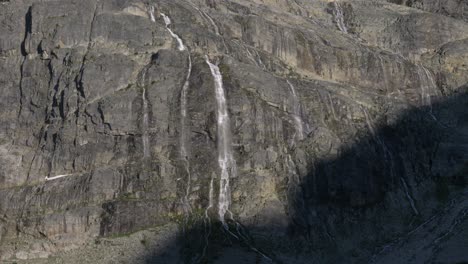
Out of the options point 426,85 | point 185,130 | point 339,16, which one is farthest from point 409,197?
point 339,16

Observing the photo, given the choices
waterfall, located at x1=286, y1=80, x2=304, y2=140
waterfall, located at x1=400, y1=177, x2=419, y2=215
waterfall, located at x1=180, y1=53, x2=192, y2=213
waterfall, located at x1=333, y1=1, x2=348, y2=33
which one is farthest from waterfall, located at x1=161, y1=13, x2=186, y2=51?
waterfall, located at x1=333, y1=1, x2=348, y2=33

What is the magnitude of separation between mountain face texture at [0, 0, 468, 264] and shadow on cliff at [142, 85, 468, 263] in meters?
0.16

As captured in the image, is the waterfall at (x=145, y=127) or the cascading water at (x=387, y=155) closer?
the waterfall at (x=145, y=127)

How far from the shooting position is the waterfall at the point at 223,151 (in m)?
72.4

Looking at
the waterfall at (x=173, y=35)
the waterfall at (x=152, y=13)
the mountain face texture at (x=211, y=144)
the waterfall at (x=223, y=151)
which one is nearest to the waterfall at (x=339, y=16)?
the mountain face texture at (x=211, y=144)

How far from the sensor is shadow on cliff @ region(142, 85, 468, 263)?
6944 cm

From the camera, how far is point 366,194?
77062mm

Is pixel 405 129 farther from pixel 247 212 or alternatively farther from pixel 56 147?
pixel 56 147

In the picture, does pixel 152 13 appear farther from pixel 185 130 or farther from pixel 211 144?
pixel 211 144

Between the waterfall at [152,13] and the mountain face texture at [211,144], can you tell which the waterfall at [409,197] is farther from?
the waterfall at [152,13]

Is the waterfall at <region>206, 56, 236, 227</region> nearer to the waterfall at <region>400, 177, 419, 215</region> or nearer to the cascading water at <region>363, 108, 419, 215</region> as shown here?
the cascading water at <region>363, 108, 419, 215</region>

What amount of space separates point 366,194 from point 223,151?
15006mm

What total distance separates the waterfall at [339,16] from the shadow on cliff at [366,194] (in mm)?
20883

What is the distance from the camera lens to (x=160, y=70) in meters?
79.6
